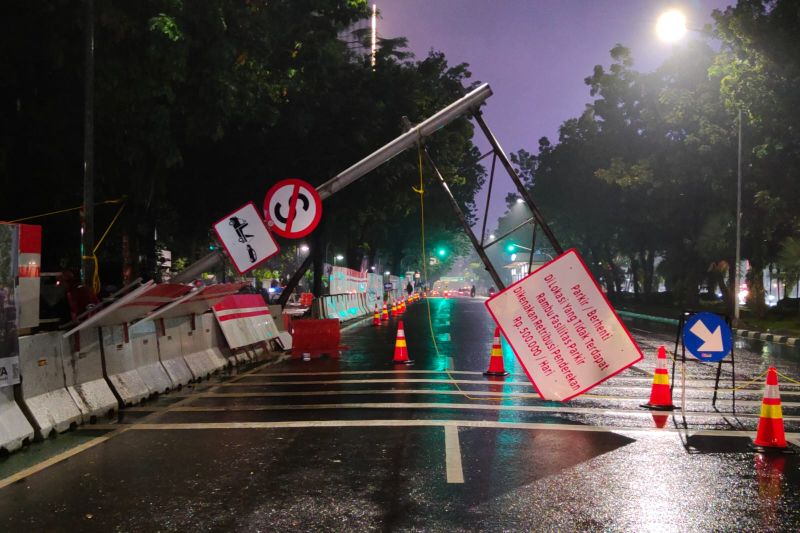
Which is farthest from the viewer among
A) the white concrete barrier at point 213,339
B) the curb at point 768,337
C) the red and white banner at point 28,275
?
the curb at point 768,337

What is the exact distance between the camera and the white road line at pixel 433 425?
26.8ft

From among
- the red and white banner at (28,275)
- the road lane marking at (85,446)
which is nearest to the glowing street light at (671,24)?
the road lane marking at (85,446)

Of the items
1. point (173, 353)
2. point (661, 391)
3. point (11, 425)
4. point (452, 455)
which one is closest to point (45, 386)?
point (11, 425)

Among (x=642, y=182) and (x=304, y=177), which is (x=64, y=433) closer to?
(x=304, y=177)

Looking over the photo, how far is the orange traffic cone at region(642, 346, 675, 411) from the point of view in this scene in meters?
9.59

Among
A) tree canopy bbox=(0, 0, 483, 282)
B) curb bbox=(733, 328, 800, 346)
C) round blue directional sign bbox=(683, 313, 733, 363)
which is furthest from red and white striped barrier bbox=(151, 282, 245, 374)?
curb bbox=(733, 328, 800, 346)

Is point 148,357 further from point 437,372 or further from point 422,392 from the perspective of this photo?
point 437,372

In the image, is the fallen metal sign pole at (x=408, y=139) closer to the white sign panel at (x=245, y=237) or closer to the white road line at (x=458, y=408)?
the white sign panel at (x=245, y=237)

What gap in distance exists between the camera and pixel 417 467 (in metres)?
6.44

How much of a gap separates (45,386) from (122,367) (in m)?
1.90

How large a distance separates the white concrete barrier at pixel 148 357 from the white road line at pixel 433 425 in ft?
7.18

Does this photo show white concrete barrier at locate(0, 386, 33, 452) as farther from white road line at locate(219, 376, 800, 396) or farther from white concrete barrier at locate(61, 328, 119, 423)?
white road line at locate(219, 376, 800, 396)

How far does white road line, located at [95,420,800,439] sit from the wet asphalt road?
0.9 inches

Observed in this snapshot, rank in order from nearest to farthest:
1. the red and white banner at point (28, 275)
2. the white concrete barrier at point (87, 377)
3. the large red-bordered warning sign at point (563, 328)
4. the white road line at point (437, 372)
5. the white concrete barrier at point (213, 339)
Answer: the red and white banner at point (28, 275), the white concrete barrier at point (87, 377), the large red-bordered warning sign at point (563, 328), the white road line at point (437, 372), the white concrete barrier at point (213, 339)
